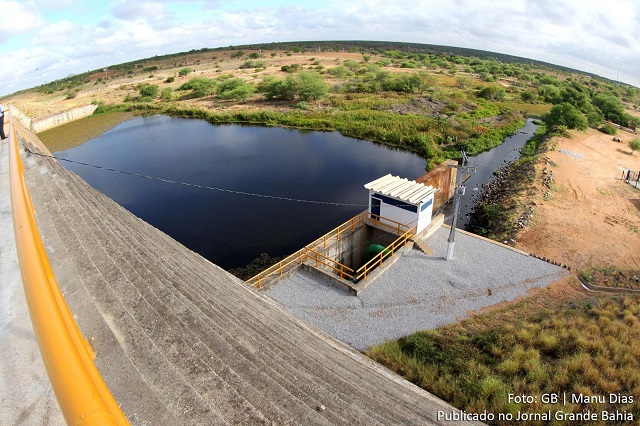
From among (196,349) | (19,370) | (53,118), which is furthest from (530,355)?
(53,118)

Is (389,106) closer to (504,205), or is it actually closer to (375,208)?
(504,205)

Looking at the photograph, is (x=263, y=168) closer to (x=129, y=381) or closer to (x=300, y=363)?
(x=300, y=363)

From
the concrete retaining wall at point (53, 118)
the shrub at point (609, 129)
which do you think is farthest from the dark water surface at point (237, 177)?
the shrub at point (609, 129)

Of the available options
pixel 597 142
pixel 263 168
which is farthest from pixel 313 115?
pixel 597 142

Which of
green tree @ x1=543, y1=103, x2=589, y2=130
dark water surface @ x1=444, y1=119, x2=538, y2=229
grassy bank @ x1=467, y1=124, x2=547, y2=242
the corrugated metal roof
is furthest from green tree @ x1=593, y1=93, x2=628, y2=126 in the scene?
the corrugated metal roof

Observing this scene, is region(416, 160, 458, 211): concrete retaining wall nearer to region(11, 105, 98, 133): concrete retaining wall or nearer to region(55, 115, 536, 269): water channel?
region(55, 115, 536, 269): water channel
